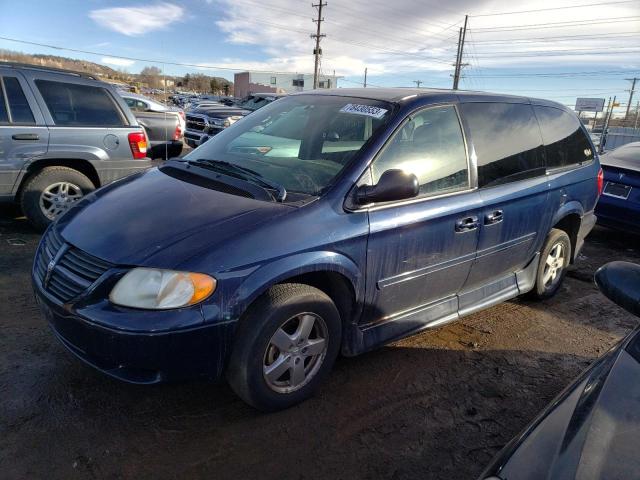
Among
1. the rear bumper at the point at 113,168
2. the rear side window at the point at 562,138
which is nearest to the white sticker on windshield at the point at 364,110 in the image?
the rear side window at the point at 562,138

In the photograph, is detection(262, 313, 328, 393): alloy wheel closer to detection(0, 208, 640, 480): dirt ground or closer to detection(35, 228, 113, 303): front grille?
detection(0, 208, 640, 480): dirt ground

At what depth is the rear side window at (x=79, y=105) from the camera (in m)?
5.44

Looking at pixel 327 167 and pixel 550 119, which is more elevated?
pixel 550 119

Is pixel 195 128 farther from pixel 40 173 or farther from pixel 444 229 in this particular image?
pixel 444 229

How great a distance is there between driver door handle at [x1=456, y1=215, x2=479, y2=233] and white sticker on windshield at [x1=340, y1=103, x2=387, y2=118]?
0.89 metres

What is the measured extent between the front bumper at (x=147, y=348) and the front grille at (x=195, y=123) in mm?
12691

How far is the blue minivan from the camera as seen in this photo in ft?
7.44

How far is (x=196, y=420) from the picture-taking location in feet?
8.52

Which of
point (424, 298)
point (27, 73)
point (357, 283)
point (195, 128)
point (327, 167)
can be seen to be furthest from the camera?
point (195, 128)

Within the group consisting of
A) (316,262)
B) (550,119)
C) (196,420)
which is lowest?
(196,420)

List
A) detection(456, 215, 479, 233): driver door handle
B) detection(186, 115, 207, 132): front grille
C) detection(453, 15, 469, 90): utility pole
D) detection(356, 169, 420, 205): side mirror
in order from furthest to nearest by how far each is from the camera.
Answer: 1. detection(453, 15, 469, 90): utility pole
2. detection(186, 115, 207, 132): front grille
3. detection(456, 215, 479, 233): driver door handle
4. detection(356, 169, 420, 205): side mirror

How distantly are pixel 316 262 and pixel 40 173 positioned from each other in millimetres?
4313

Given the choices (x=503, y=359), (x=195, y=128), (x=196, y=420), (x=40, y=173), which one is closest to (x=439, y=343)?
(x=503, y=359)

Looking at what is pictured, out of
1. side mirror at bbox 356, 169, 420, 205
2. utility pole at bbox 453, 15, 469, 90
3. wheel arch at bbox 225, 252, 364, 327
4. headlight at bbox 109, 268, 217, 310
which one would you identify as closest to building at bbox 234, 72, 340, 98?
utility pole at bbox 453, 15, 469, 90
